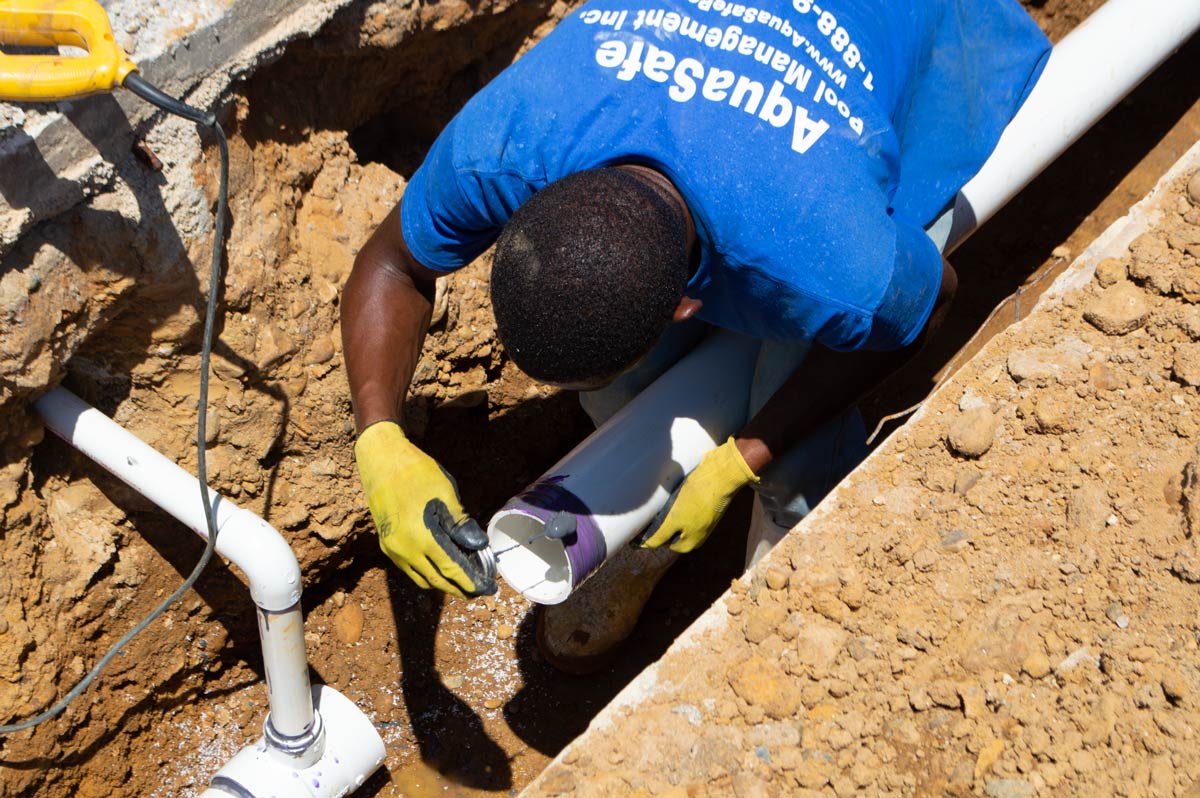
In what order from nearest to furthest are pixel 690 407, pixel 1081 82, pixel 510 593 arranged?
pixel 690 407 → pixel 1081 82 → pixel 510 593

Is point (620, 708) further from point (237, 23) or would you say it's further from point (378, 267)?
point (237, 23)

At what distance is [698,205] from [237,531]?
987 millimetres

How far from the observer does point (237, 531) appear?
184 cm

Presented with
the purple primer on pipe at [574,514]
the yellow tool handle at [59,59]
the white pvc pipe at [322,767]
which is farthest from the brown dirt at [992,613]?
the yellow tool handle at [59,59]

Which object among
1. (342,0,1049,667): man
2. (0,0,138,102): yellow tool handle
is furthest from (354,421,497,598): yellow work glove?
(0,0,138,102): yellow tool handle

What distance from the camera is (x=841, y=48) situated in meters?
1.64

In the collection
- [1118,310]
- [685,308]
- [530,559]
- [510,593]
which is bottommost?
[510,593]

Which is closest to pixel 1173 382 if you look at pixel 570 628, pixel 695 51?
pixel 695 51

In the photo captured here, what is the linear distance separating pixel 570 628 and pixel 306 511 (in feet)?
2.26

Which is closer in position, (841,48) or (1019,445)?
(841,48)

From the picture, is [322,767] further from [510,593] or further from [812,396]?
[812,396]

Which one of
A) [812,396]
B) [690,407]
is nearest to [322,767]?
[690,407]

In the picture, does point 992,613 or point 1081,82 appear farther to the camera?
point 1081,82

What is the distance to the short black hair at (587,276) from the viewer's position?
1.36 metres
